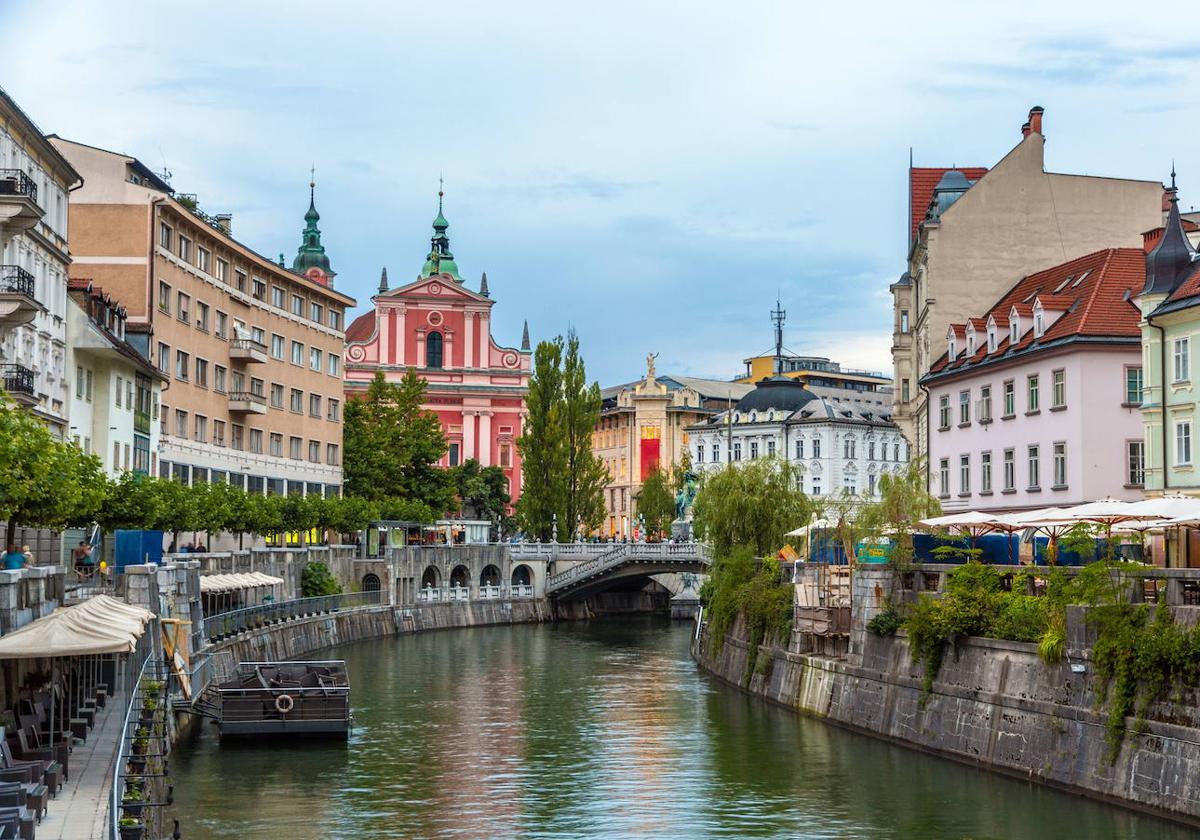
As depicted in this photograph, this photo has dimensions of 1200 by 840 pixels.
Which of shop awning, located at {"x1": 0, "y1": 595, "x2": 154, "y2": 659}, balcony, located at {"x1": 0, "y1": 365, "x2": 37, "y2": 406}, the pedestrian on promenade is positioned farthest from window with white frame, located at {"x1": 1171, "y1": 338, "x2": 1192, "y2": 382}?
balcony, located at {"x1": 0, "y1": 365, "x2": 37, "y2": 406}

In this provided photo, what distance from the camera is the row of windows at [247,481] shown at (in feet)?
275

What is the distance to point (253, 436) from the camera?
96.8 metres

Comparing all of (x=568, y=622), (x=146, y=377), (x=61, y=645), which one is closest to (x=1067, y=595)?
(x=61, y=645)

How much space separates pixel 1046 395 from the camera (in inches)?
2486

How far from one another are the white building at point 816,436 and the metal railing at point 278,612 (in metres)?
75.4

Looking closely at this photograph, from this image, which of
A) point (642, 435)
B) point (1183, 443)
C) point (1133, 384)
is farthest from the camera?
point (642, 435)

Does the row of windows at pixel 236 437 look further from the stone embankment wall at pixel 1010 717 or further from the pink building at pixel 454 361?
the stone embankment wall at pixel 1010 717

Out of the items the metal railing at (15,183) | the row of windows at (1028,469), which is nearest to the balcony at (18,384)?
the metal railing at (15,183)

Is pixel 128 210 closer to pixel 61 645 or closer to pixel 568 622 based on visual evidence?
pixel 568 622

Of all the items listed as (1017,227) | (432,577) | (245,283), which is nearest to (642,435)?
(432,577)

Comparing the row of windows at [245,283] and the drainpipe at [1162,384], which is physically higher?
the row of windows at [245,283]

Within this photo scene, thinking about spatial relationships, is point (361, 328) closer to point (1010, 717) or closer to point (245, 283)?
point (245, 283)

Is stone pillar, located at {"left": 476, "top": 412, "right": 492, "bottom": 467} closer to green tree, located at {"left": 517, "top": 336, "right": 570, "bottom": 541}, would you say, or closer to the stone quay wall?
green tree, located at {"left": 517, "top": 336, "right": 570, "bottom": 541}

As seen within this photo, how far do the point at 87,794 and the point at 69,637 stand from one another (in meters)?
3.44
